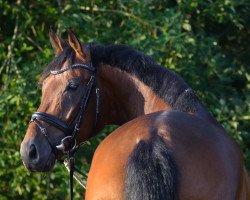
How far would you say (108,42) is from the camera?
5.55 m

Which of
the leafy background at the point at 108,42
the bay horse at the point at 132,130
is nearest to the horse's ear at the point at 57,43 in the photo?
the bay horse at the point at 132,130

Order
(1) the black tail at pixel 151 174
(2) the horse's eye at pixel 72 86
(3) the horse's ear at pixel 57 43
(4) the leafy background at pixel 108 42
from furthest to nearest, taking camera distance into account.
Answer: (4) the leafy background at pixel 108 42
(3) the horse's ear at pixel 57 43
(2) the horse's eye at pixel 72 86
(1) the black tail at pixel 151 174

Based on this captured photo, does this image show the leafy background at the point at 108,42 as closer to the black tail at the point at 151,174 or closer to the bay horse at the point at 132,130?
the bay horse at the point at 132,130

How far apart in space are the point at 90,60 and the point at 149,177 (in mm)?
1059

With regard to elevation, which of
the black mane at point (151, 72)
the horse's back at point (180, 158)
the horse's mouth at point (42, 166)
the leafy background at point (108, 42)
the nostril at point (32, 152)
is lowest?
the leafy background at point (108, 42)

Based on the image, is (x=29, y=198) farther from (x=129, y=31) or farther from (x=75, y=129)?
(x=75, y=129)

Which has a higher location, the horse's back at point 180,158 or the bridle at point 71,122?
the horse's back at point 180,158

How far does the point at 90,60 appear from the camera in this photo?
3.29m

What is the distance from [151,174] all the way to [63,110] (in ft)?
2.83

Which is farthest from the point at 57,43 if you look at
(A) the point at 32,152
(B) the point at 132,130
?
(B) the point at 132,130

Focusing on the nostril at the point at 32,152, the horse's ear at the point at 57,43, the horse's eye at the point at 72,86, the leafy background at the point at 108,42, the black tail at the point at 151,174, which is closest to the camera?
the black tail at the point at 151,174

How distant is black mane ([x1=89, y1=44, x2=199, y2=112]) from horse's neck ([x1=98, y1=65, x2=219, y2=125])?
31 millimetres

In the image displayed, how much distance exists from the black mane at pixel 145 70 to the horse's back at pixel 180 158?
0.38m

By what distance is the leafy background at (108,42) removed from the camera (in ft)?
17.6
